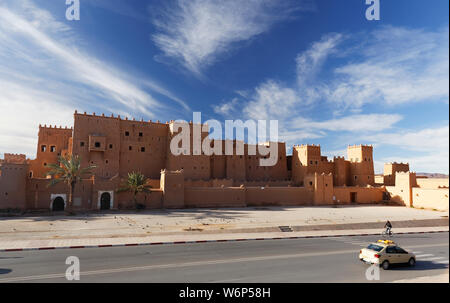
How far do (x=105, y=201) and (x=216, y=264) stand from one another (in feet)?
76.8

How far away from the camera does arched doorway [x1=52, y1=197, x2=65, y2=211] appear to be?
99.3 feet

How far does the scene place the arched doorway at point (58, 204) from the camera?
99.3ft

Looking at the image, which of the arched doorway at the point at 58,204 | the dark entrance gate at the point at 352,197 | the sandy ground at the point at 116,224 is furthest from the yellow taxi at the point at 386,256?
the dark entrance gate at the point at 352,197

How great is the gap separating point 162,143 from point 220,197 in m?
14.5

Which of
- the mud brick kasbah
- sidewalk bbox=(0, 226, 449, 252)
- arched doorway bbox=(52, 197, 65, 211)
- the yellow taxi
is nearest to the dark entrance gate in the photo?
the mud brick kasbah

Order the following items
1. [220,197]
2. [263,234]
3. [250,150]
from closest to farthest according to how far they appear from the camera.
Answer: [263,234]
[220,197]
[250,150]

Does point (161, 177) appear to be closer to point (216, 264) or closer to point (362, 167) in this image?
point (216, 264)

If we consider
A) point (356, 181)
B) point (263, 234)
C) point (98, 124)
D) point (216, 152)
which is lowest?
point (263, 234)

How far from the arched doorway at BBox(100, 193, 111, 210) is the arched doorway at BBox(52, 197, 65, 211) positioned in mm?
3926

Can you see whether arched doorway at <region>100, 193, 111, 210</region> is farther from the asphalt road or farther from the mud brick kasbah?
the asphalt road
